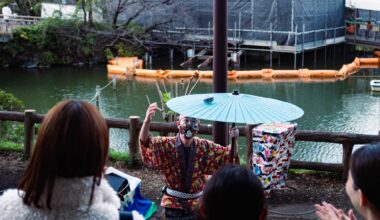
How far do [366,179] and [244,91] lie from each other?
17755 millimetres

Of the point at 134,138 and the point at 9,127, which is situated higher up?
the point at 134,138

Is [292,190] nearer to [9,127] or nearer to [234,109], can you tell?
[234,109]

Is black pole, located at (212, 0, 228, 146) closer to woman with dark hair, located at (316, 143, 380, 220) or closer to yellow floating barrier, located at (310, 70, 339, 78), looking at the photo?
woman with dark hair, located at (316, 143, 380, 220)

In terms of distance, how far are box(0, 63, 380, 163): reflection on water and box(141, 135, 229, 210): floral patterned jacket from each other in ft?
23.6

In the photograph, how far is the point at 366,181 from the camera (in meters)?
1.80

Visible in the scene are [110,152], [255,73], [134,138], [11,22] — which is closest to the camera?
[134,138]

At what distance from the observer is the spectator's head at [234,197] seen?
176cm

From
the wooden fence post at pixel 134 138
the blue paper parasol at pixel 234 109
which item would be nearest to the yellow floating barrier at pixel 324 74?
the wooden fence post at pixel 134 138

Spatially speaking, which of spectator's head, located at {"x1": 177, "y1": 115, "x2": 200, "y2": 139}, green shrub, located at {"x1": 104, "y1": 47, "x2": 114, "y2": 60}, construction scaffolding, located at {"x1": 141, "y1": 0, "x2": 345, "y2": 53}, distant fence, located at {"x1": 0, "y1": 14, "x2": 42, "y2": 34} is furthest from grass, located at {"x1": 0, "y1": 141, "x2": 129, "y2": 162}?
construction scaffolding, located at {"x1": 141, "y1": 0, "x2": 345, "y2": 53}

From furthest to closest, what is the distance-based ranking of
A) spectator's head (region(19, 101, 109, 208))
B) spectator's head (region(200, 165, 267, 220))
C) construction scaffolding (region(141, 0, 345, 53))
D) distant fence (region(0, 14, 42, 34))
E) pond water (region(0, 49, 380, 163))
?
construction scaffolding (region(141, 0, 345, 53))
distant fence (region(0, 14, 42, 34))
pond water (region(0, 49, 380, 163))
spectator's head (region(200, 165, 267, 220))
spectator's head (region(19, 101, 109, 208))

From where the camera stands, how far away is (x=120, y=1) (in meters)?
27.8

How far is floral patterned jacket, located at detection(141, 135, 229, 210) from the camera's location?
3.24m

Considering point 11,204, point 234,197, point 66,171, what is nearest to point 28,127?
point 11,204

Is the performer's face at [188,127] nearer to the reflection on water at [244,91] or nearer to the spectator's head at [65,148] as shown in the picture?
the spectator's head at [65,148]
